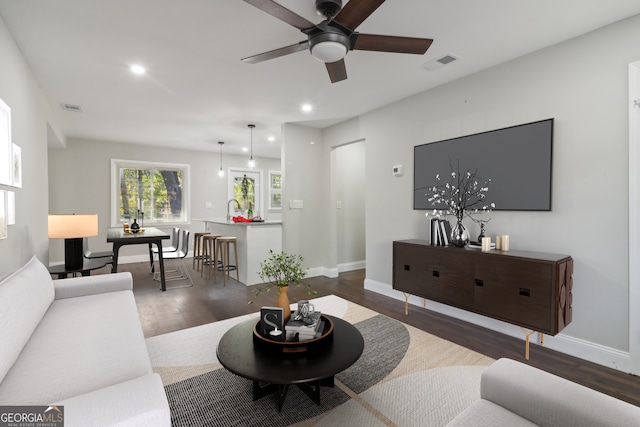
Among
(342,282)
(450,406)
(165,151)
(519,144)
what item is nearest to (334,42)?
(519,144)

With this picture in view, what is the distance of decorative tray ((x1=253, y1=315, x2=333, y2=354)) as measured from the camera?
5.65ft

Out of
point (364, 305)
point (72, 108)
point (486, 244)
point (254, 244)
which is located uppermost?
point (72, 108)

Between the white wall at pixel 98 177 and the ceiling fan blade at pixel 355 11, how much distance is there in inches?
246

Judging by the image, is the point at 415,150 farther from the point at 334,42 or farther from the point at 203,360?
the point at 203,360

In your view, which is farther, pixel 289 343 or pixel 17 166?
pixel 17 166

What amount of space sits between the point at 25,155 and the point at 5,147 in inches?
28.1

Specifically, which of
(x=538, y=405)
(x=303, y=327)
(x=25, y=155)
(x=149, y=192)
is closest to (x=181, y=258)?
(x=25, y=155)

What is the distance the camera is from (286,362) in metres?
1.63

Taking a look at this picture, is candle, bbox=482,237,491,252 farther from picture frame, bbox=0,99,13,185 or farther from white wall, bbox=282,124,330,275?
picture frame, bbox=0,99,13,185

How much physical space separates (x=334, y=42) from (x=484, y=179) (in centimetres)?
204

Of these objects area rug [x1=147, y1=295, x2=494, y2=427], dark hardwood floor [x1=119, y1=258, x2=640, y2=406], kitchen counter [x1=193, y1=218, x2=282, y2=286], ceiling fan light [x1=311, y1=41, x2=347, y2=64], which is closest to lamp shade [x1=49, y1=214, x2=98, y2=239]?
dark hardwood floor [x1=119, y1=258, x2=640, y2=406]

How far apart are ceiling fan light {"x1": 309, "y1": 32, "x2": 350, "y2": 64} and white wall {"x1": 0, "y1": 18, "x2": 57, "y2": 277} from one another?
224 centimetres

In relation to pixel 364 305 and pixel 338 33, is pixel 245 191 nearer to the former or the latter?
pixel 364 305

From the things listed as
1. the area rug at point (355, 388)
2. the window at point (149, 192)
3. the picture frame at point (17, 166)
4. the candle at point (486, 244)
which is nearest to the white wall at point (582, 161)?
the candle at point (486, 244)
